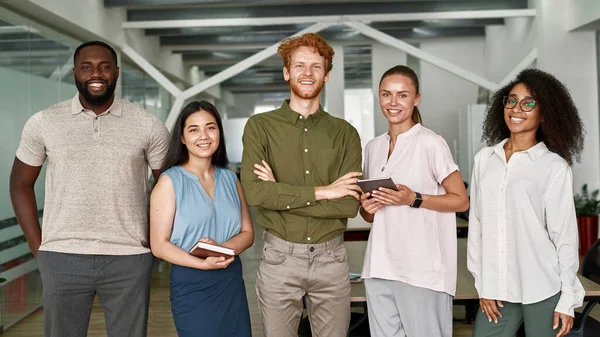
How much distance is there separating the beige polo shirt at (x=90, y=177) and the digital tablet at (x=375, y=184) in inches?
39.7

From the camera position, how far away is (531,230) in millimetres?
2609

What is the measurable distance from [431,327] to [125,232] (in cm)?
140

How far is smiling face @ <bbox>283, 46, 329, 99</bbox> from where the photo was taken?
2773 millimetres

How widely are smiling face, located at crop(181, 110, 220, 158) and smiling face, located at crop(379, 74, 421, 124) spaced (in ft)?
2.55

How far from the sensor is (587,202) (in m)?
8.72

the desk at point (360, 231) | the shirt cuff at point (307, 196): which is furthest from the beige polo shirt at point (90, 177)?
the desk at point (360, 231)

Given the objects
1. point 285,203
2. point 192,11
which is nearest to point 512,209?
point 285,203

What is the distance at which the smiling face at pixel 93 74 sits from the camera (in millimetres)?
2846

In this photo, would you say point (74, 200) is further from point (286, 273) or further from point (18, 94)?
point (18, 94)

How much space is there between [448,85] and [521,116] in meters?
9.80

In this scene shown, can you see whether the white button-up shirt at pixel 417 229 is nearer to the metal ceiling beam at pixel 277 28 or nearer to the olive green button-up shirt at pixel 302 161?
the olive green button-up shirt at pixel 302 161

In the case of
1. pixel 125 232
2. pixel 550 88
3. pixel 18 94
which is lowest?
pixel 125 232

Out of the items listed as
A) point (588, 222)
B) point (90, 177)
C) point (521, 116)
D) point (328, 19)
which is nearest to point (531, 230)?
point (521, 116)

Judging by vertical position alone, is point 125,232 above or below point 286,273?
above
